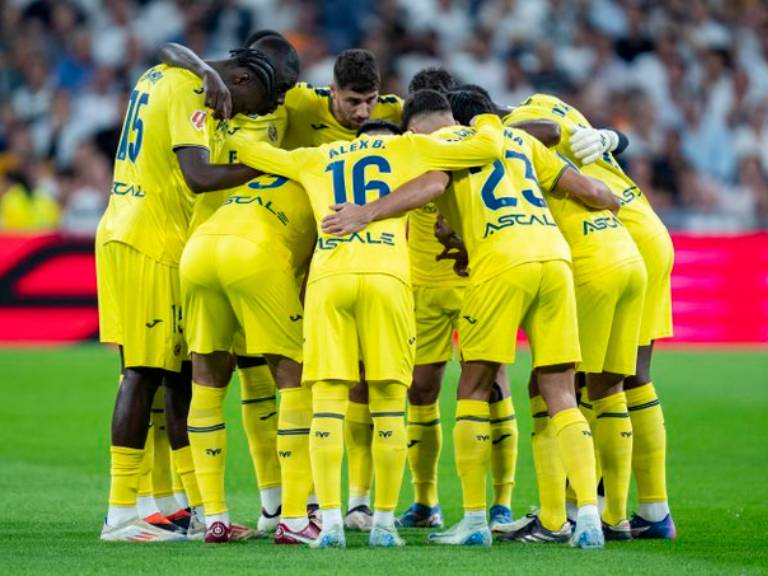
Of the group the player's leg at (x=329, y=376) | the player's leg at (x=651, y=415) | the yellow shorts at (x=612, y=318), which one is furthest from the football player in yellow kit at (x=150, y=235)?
the player's leg at (x=651, y=415)

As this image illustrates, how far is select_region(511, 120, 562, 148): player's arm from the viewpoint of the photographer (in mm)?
8328

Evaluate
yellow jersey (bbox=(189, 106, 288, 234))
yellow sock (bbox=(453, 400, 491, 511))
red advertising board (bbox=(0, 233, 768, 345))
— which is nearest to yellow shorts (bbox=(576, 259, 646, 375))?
yellow sock (bbox=(453, 400, 491, 511))

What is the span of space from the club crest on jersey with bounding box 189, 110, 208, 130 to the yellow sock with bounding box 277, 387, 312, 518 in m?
1.46

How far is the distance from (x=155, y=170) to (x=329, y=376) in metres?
1.61

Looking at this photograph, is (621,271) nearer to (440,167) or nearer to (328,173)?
(440,167)

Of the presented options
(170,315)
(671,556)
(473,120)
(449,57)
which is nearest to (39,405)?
(170,315)

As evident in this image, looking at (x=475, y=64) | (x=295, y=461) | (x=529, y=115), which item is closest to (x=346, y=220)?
(x=295, y=461)

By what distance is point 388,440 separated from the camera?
24.5 feet

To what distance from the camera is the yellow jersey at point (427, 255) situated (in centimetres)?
902

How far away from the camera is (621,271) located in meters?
7.94

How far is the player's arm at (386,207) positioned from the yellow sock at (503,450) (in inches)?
64.2

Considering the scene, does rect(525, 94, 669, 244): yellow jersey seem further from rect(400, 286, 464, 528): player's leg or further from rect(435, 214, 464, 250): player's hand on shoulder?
rect(400, 286, 464, 528): player's leg

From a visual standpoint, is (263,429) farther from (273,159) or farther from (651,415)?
(651,415)

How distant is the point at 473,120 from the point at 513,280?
1.08 meters
